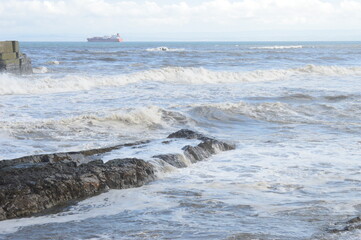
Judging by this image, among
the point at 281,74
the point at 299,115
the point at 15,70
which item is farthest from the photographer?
the point at 281,74

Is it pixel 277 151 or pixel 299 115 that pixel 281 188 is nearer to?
pixel 277 151

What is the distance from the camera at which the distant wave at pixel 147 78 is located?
1862 cm

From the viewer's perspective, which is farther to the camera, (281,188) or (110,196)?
(281,188)

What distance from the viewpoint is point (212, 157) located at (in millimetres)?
8062

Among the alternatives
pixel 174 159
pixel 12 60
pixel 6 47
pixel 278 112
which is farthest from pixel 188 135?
pixel 6 47

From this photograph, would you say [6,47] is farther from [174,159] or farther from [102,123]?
[174,159]

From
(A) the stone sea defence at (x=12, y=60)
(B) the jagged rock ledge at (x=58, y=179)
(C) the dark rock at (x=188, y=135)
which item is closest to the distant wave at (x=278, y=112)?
(C) the dark rock at (x=188, y=135)

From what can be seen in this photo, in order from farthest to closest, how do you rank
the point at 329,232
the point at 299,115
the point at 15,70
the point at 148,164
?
the point at 15,70, the point at 299,115, the point at 148,164, the point at 329,232

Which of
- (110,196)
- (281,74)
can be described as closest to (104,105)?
(110,196)

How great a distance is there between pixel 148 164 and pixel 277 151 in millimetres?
2674

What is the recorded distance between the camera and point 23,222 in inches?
199

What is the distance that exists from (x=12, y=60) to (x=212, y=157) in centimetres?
1960

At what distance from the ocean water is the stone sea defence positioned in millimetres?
5513

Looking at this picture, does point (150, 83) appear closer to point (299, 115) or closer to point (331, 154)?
point (299, 115)
